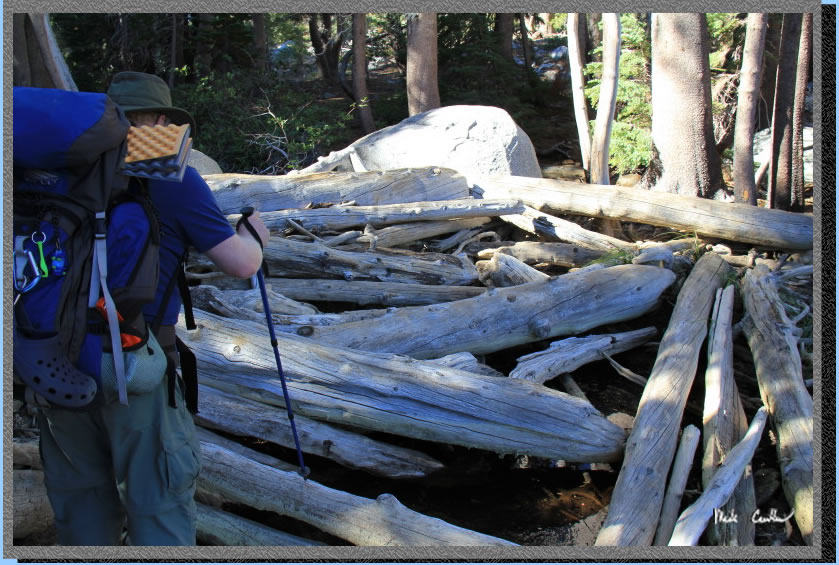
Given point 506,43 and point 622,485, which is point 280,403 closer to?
point 622,485

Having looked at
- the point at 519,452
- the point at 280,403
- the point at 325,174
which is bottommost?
the point at 519,452

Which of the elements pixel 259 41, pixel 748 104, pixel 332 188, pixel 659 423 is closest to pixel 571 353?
pixel 659 423

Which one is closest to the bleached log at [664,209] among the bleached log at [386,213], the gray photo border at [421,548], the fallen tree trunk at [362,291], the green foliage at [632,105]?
the bleached log at [386,213]

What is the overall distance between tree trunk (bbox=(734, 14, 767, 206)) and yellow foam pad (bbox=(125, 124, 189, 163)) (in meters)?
7.62

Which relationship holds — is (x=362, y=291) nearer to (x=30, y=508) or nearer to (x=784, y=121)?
(x=30, y=508)

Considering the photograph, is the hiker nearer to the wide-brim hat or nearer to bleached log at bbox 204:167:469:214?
the wide-brim hat

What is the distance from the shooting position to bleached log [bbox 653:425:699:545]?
373cm

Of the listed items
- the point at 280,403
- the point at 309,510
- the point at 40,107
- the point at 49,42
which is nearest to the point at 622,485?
the point at 309,510

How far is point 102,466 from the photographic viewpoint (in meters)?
2.55

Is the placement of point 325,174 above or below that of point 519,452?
above

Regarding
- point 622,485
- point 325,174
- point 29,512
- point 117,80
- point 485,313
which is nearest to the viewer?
point 117,80

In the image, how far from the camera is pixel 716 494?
3.67 m

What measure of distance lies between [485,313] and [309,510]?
232cm

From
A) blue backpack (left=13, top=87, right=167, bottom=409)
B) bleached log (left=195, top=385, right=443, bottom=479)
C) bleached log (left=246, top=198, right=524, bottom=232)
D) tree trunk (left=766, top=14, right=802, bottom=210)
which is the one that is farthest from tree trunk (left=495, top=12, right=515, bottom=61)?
blue backpack (left=13, top=87, right=167, bottom=409)
